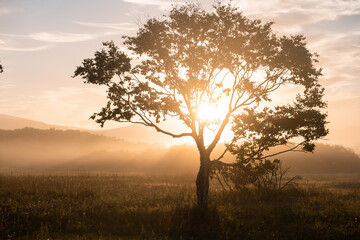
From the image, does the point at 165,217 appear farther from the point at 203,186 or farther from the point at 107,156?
the point at 107,156

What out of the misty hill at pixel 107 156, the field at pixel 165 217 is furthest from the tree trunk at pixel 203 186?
the misty hill at pixel 107 156

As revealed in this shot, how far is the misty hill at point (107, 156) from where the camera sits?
66500 millimetres

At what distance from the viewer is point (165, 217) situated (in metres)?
18.3

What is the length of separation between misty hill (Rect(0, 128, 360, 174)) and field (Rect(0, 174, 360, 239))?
32.2m

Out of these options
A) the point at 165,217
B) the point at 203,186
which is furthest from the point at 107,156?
the point at 165,217

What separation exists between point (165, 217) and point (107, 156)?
7310 centimetres

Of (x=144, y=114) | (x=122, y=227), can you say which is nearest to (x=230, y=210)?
(x=122, y=227)

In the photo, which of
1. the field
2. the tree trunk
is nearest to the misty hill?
the field

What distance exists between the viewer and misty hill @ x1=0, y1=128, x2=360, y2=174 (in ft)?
218

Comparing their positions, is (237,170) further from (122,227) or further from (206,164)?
(122,227)

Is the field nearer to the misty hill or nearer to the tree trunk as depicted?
the tree trunk

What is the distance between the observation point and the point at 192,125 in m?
21.7

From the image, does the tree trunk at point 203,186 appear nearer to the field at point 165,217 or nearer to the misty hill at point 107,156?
the field at point 165,217

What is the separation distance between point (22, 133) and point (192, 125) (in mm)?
110194
